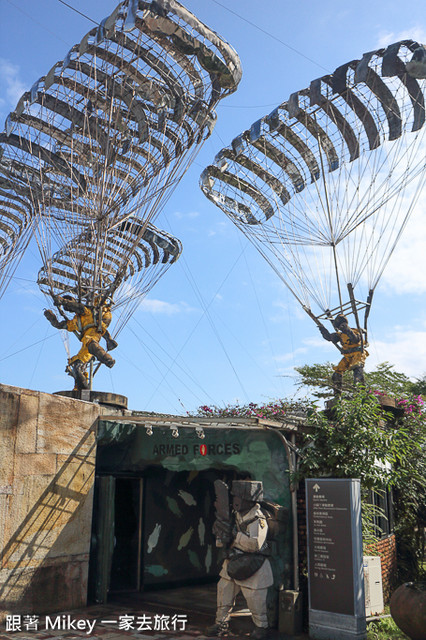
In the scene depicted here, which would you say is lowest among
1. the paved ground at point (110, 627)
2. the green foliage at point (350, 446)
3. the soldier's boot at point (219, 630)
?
the paved ground at point (110, 627)

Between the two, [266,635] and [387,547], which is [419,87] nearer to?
[387,547]

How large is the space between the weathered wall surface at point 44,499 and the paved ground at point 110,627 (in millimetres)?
379

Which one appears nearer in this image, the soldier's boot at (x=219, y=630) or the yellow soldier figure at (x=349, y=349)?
the soldier's boot at (x=219, y=630)

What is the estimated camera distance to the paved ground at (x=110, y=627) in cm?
831

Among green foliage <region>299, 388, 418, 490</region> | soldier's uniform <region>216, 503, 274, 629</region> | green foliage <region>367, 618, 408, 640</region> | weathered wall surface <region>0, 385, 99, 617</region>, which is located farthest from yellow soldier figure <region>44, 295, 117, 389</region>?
green foliage <region>367, 618, 408, 640</region>

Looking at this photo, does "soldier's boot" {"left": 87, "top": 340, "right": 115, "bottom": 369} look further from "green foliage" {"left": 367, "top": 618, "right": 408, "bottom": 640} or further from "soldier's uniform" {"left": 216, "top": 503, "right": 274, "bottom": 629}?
"green foliage" {"left": 367, "top": 618, "right": 408, "bottom": 640}

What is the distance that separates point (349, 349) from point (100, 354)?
698 centimetres

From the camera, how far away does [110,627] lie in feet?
29.1

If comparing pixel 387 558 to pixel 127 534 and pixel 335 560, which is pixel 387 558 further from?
pixel 127 534

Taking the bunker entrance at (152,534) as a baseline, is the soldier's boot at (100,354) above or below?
above

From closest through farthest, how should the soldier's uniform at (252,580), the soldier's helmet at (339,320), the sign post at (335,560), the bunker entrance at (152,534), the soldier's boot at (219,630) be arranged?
1. the sign post at (335,560)
2. the soldier's uniform at (252,580)
3. the soldier's boot at (219,630)
4. the bunker entrance at (152,534)
5. the soldier's helmet at (339,320)

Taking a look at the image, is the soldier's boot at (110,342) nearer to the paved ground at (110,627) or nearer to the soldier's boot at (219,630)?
the paved ground at (110,627)

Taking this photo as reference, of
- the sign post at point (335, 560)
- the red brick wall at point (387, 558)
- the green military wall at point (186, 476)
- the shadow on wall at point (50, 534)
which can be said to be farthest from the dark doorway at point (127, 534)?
the red brick wall at point (387, 558)

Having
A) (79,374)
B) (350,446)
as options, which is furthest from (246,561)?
(79,374)
